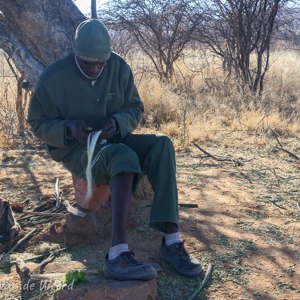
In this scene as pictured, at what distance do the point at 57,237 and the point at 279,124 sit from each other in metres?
4.20

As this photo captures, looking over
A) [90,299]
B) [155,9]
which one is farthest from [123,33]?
[90,299]

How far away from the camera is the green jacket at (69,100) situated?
2.82 meters

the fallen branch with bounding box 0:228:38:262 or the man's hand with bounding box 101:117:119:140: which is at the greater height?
the man's hand with bounding box 101:117:119:140

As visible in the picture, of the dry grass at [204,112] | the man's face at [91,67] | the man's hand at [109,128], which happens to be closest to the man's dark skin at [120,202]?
the man's hand at [109,128]

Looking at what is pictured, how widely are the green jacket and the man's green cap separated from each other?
18cm

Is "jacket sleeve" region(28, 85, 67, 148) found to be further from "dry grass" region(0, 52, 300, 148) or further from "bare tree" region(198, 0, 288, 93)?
"bare tree" region(198, 0, 288, 93)

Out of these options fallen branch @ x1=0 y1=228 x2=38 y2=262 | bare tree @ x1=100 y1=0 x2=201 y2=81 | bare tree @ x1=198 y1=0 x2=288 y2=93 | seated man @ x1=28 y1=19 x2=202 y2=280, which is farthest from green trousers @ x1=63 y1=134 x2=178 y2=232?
bare tree @ x1=100 y1=0 x2=201 y2=81

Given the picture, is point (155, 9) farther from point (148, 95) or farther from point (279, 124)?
point (279, 124)

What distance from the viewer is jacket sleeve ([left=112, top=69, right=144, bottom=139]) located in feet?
9.25

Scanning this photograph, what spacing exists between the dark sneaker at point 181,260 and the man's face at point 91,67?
1.07 meters

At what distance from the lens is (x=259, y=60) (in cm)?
850

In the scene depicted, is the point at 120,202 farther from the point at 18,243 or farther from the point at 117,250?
the point at 18,243

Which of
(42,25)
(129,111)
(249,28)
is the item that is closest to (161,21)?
(249,28)

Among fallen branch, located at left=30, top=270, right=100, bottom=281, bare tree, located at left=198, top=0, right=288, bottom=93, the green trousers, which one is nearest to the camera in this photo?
fallen branch, located at left=30, top=270, right=100, bottom=281
